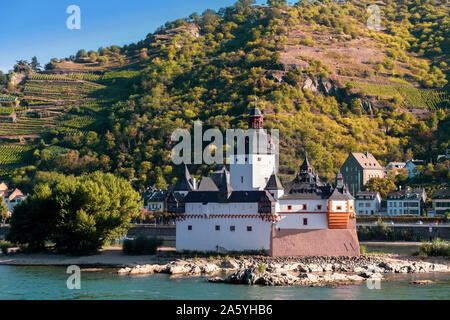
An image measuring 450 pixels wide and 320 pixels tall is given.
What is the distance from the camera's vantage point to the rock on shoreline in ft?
165

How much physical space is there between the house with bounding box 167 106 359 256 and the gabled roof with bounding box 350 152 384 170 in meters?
62.8

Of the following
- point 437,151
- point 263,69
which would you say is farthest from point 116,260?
point 263,69

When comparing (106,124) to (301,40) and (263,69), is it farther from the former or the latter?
(301,40)

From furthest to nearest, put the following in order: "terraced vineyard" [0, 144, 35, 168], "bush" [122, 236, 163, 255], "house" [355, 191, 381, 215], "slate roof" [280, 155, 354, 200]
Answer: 1. "terraced vineyard" [0, 144, 35, 168]
2. "house" [355, 191, 381, 215]
3. "bush" [122, 236, 163, 255]
4. "slate roof" [280, 155, 354, 200]

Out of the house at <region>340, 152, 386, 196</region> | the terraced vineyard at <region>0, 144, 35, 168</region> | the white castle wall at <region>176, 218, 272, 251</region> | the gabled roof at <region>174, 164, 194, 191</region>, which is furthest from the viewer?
the terraced vineyard at <region>0, 144, 35, 168</region>

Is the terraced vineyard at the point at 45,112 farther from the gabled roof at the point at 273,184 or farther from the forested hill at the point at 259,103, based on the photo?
the gabled roof at the point at 273,184

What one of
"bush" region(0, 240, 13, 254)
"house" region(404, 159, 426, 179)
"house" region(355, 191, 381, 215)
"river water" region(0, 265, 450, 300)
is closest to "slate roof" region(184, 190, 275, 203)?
"river water" region(0, 265, 450, 300)

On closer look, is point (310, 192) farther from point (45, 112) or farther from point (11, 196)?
point (45, 112)

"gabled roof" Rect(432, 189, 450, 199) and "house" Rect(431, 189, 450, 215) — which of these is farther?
"gabled roof" Rect(432, 189, 450, 199)

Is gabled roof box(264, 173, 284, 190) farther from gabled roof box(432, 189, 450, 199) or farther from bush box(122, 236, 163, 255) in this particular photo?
gabled roof box(432, 189, 450, 199)

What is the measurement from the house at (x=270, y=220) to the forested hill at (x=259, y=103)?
56371 millimetres

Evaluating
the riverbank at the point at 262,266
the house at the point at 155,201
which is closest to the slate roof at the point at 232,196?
the riverbank at the point at 262,266

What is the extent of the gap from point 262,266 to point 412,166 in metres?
84.4

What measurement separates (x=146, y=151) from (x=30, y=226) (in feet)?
222
